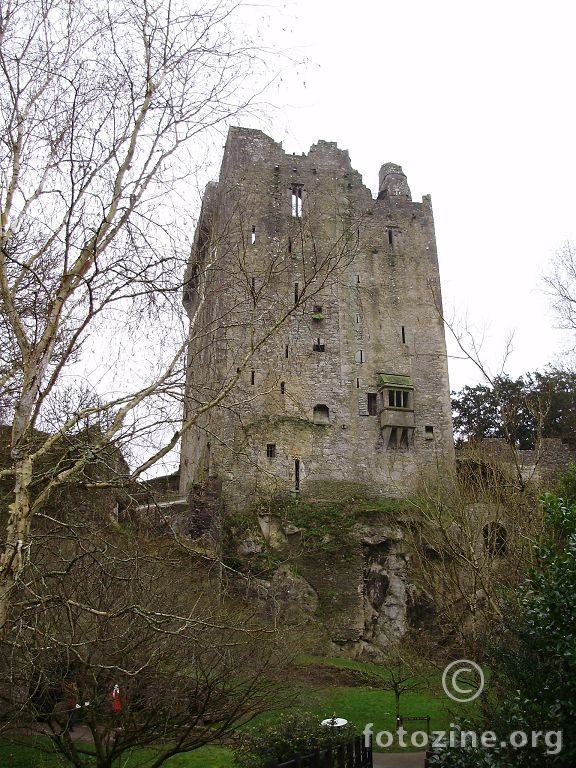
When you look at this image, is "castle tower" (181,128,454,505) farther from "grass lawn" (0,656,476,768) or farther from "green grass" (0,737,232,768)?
"green grass" (0,737,232,768)

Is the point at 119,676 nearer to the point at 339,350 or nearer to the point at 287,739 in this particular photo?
the point at 287,739

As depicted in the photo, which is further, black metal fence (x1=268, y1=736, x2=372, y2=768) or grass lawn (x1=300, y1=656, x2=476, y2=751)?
grass lawn (x1=300, y1=656, x2=476, y2=751)

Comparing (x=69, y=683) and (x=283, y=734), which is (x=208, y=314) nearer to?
(x=69, y=683)

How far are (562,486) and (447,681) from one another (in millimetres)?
5043

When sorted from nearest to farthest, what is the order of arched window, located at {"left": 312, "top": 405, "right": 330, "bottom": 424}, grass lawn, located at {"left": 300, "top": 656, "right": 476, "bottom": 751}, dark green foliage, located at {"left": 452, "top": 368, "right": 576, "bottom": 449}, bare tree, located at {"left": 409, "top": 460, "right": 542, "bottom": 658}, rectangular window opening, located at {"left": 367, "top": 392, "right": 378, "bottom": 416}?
1. bare tree, located at {"left": 409, "top": 460, "right": 542, "bottom": 658}
2. grass lawn, located at {"left": 300, "top": 656, "right": 476, "bottom": 751}
3. arched window, located at {"left": 312, "top": 405, "right": 330, "bottom": 424}
4. rectangular window opening, located at {"left": 367, "top": 392, "right": 378, "bottom": 416}
5. dark green foliage, located at {"left": 452, "top": 368, "right": 576, "bottom": 449}

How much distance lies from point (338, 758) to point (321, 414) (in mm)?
21593

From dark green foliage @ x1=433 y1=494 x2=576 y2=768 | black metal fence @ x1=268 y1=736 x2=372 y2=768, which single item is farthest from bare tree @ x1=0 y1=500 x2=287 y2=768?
dark green foliage @ x1=433 y1=494 x2=576 y2=768

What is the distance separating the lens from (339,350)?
30.1 meters

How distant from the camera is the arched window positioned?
94.8ft

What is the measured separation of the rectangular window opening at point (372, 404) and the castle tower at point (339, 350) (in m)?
0.04

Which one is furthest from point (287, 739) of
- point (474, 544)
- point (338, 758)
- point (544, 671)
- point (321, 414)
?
point (321, 414)

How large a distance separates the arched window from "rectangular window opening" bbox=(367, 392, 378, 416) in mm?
1871

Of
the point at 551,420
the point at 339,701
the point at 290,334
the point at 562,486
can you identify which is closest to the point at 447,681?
the point at 339,701

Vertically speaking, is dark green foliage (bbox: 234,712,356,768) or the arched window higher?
the arched window
